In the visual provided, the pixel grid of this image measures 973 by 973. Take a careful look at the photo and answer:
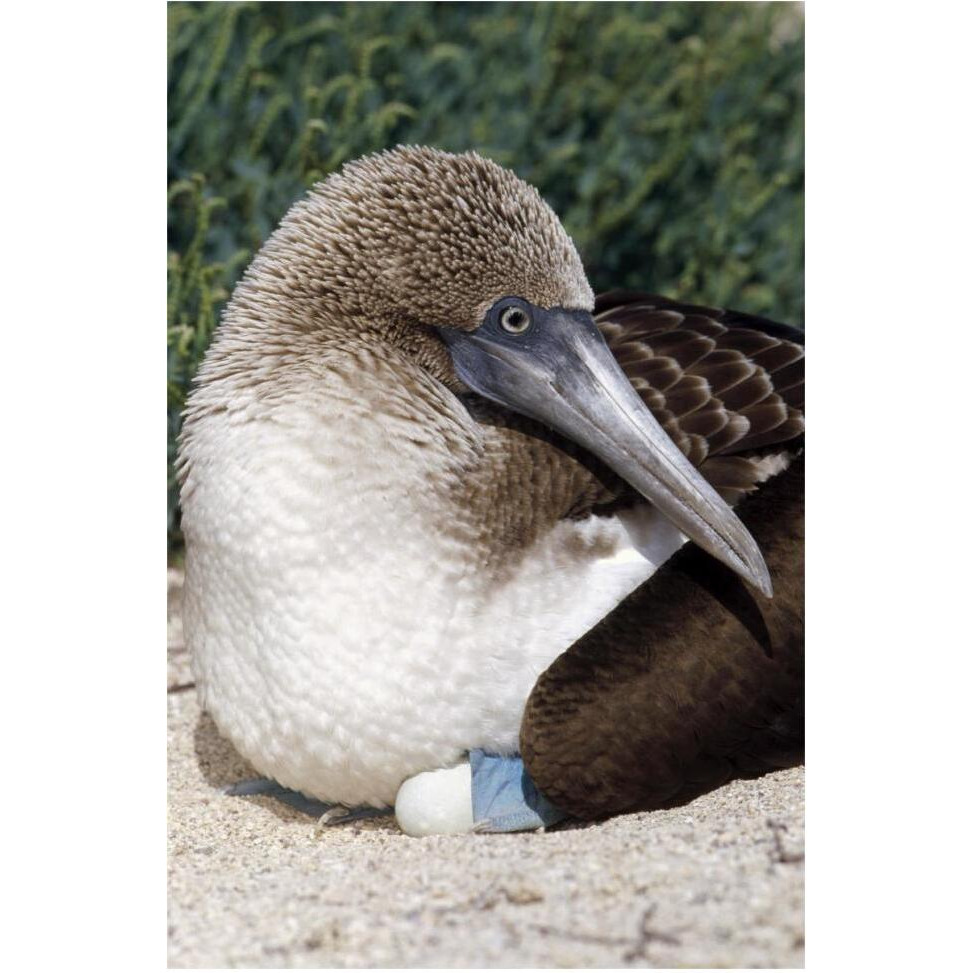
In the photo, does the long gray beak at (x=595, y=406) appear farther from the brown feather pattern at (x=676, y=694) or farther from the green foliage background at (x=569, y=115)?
the green foliage background at (x=569, y=115)

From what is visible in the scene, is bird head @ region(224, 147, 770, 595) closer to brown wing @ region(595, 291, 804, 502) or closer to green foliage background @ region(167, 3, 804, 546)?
brown wing @ region(595, 291, 804, 502)

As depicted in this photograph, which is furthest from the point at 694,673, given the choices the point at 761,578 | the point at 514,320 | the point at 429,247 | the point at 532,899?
the point at 429,247

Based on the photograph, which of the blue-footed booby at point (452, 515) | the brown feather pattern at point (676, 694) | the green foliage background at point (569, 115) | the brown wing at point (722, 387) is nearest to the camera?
the brown feather pattern at point (676, 694)

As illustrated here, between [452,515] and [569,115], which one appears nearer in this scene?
[452,515]

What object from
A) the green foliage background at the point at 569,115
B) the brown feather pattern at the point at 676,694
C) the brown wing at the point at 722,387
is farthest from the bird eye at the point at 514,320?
the green foliage background at the point at 569,115

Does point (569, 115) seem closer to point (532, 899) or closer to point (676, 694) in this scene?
point (676, 694)

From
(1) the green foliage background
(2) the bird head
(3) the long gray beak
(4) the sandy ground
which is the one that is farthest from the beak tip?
(1) the green foliage background

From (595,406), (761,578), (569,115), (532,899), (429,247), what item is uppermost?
(569,115)
